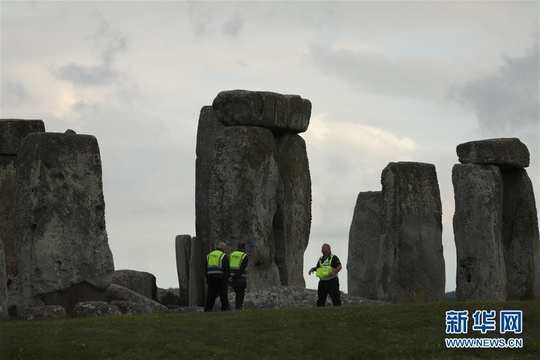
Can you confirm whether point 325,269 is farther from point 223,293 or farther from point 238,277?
point 223,293

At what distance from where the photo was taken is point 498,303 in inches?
1304

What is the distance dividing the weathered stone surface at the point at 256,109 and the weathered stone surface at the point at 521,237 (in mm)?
6736

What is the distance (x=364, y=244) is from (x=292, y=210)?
6.66 meters

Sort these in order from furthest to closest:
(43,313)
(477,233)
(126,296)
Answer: (477,233) < (126,296) < (43,313)

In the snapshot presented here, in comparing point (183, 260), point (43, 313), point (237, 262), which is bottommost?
point (43, 313)

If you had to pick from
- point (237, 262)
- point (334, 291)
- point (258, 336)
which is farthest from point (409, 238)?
point (258, 336)

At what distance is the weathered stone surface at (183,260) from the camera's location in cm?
4578

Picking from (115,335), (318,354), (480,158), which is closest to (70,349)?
(115,335)

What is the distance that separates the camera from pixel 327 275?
114 feet

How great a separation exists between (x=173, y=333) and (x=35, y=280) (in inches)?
255

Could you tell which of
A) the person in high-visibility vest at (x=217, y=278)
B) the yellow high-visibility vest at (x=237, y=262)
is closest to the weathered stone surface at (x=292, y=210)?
the yellow high-visibility vest at (x=237, y=262)

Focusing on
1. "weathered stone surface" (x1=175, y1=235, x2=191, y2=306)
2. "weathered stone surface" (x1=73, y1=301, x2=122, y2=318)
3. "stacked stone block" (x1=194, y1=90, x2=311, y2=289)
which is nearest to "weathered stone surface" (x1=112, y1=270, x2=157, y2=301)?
Result: "weathered stone surface" (x1=175, y1=235, x2=191, y2=306)

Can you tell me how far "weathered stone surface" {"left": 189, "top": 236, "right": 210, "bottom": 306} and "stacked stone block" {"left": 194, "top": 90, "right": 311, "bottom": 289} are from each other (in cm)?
6

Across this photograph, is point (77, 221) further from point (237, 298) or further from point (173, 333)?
point (173, 333)
